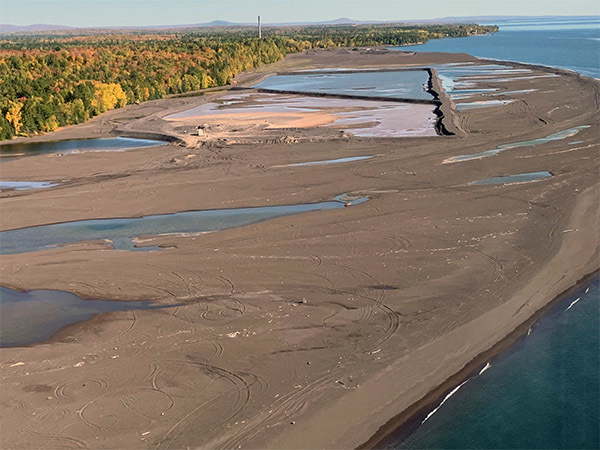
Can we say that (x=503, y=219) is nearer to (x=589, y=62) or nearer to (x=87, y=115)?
(x=87, y=115)

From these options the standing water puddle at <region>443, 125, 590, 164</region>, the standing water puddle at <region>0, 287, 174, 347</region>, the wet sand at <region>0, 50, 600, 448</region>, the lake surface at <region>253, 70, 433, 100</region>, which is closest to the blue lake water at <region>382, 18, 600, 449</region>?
the wet sand at <region>0, 50, 600, 448</region>

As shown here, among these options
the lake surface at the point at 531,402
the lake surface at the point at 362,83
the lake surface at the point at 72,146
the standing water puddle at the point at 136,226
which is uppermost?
the lake surface at the point at 362,83

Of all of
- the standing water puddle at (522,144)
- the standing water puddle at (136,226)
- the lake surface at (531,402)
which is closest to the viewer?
the lake surface at (531,402)

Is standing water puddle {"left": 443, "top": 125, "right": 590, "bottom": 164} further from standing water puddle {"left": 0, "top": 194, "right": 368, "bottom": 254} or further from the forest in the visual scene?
the forest

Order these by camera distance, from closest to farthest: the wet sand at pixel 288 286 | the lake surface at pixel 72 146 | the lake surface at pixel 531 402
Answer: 1. the lake surface at pixel 531 402
2. the wet sand at pixel 288 286
3. the lake surface at pixel 72 146

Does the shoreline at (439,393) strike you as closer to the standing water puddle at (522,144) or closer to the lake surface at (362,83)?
the standing water puddle at (522,144)

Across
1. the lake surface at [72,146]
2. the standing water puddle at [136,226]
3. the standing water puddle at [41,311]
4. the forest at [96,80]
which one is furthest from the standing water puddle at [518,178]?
the forest at [96,80]

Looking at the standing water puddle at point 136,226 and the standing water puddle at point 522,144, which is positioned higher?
the standing water puddle at point 522,144
